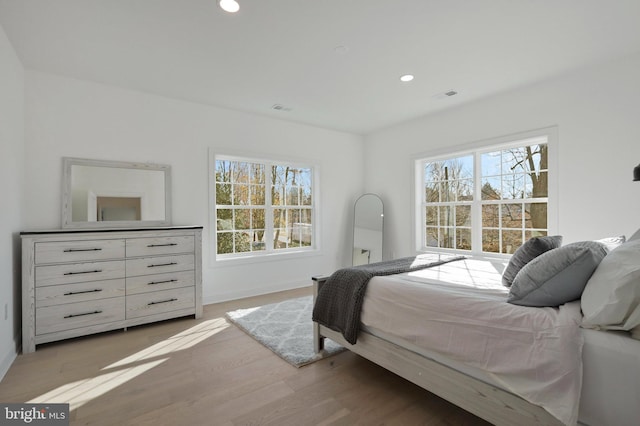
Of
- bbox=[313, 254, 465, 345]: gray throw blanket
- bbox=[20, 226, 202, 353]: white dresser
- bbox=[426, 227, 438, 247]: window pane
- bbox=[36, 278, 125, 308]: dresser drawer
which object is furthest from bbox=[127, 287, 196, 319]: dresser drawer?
bbox=[426, 227, 438, 247]: window pane

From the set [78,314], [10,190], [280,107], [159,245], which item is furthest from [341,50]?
[78,314]

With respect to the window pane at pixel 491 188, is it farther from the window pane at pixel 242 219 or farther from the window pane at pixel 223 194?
the window pane at pixel 223 194

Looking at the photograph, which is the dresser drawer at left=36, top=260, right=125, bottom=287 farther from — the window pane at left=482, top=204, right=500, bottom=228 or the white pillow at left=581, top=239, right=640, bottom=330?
the window pane at left=482, top=204, right=500, bottom=228

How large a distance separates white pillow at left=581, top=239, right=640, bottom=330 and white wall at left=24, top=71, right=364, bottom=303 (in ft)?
12.4

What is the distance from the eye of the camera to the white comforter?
1.32 meters

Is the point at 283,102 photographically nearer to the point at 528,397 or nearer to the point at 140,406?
the point at 140,406

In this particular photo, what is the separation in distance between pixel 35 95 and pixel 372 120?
3965 millimetres

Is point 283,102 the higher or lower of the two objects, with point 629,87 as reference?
higher

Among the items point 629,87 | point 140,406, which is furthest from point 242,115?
point 629,87

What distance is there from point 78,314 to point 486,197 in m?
4.73

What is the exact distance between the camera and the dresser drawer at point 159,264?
3219mm

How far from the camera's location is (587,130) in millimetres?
3148

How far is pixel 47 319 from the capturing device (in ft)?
9.14

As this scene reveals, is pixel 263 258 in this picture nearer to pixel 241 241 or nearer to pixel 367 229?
pixel 241 241
